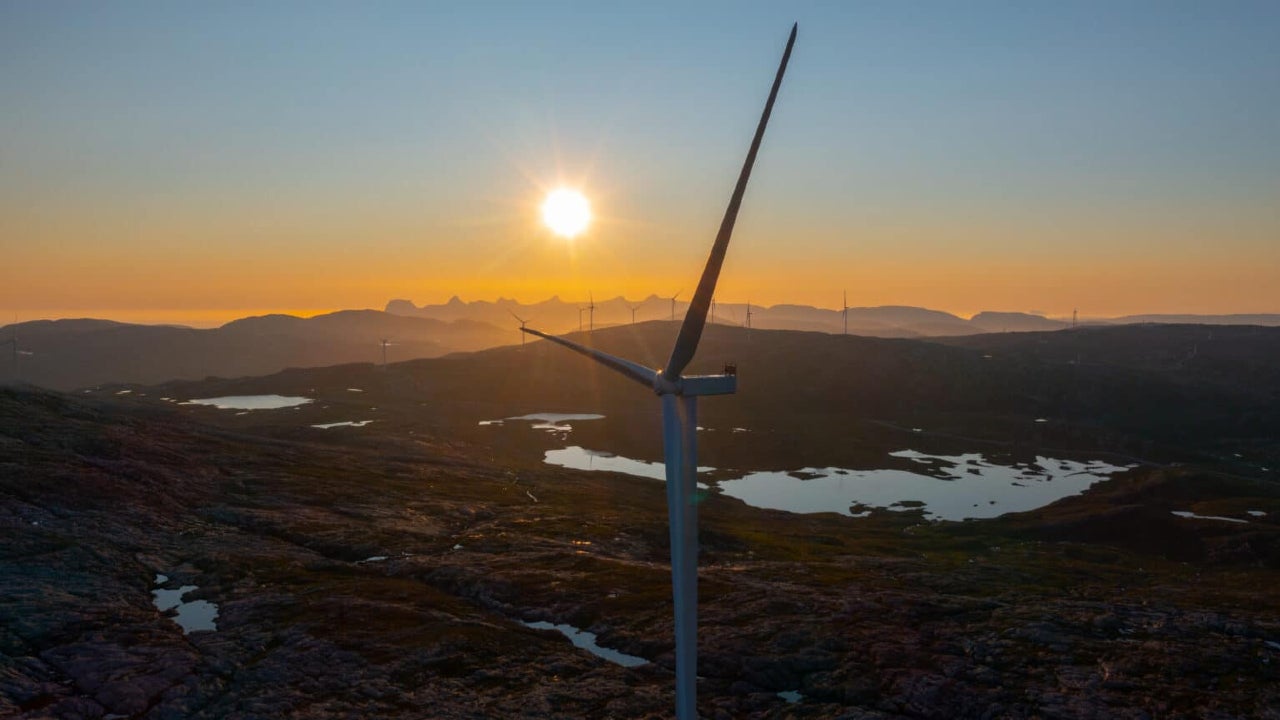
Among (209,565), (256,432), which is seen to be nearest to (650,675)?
(209,565)

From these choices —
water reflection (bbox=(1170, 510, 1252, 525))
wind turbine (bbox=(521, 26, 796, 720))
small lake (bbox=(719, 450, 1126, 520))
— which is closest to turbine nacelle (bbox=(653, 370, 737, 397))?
wind turbine (bbox=(521, 26, 796, 720))

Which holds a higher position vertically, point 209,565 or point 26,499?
point 26,499

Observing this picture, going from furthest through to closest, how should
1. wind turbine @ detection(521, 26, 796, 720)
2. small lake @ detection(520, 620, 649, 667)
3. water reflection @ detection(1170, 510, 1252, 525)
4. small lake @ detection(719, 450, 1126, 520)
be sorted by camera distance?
1. small lake @ detection(719, 450, 1126, 520)
2. water reflection @ detection(1170, 510, 1252, 525)
3. small lake @ detection(520, 620, 649, 667)
4. wind turbine @ detection(521, 26, 796, 720)

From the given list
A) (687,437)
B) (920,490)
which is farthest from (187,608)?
(920,490)

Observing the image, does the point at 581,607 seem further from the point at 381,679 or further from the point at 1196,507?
the point at 1196,507

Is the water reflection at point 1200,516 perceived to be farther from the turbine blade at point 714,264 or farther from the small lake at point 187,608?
the small lake at point 187,608

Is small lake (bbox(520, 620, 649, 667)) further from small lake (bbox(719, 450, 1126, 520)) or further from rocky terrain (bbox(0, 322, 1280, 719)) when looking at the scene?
small lake (bbox(719, 450, 1126, 520))
